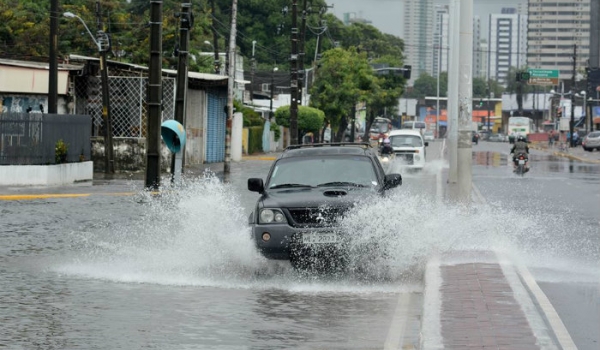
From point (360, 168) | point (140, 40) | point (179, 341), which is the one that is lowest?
point (179, 341)

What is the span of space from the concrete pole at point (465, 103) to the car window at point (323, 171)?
822 cm

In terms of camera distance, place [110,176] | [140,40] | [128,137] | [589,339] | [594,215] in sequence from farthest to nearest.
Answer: [140,40] → [128,137] → [110,176] → [594,215] → [589,339]

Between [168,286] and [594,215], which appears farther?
[594,215]

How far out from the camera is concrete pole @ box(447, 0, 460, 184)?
36469mm

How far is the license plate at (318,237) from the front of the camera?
47.0ft

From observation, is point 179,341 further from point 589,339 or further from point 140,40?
point 140,40

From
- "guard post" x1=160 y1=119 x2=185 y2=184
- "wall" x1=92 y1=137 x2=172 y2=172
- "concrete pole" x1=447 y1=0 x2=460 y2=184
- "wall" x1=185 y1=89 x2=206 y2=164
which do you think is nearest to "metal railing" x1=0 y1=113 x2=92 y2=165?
"guard post" x1=160 y1=119 x2=185 y2=184

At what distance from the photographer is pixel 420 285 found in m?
13.8

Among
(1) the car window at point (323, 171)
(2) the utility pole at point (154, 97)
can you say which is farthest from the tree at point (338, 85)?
(1) the car window at point (323, 171)

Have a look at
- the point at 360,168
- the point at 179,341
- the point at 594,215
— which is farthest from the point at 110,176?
the point at 179,341

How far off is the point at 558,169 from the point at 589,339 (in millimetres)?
43699

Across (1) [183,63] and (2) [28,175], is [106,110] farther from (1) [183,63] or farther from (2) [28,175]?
(2) [28,175]

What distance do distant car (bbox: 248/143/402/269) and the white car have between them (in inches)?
1388

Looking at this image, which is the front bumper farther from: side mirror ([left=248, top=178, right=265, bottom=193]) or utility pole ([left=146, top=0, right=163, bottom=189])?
utility pole ([left=146, top=0, right=163, bottom=189])
